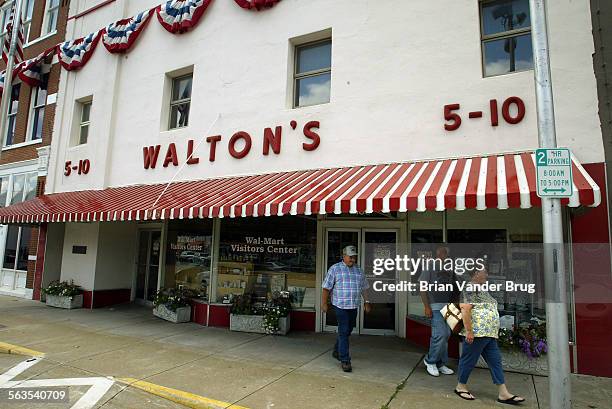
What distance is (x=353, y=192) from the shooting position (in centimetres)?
596

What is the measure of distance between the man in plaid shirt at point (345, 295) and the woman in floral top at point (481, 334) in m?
1.61

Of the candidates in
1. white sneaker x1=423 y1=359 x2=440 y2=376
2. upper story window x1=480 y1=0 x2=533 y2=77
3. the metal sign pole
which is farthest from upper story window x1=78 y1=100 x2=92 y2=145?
the metal sign pole

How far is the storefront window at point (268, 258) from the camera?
8805 mm

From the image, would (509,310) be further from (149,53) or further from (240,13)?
(149,53)

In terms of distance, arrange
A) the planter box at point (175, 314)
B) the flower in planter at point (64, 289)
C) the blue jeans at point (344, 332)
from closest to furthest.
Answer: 1. the blue jeans at point (344, 332)
2. the planter box at point (175, 314)
3. the flower in planter at point (64, 289)

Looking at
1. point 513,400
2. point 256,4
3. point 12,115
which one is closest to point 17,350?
point 513,400

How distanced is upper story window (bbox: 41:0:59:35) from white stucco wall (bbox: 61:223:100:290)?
759 cm

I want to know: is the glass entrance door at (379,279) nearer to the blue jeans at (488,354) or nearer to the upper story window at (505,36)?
the blue jeans at (488,354)

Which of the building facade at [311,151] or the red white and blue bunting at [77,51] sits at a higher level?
the red white and blue bunting at [77,51]

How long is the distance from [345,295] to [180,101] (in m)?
7.10

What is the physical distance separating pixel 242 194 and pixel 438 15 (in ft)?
15.1

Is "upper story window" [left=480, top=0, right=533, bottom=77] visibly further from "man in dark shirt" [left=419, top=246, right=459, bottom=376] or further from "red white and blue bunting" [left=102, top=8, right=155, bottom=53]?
"red white and blue bunting" [left=102, top=8, right=155, bottom=53]

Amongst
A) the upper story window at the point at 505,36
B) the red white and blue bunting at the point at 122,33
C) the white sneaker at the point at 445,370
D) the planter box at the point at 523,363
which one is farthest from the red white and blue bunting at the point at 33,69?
the planter box at the point at 523,363

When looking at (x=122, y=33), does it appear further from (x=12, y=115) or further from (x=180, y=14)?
(x=12, y=115)
